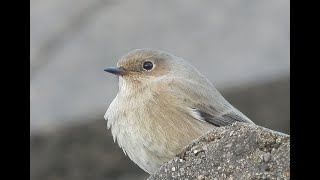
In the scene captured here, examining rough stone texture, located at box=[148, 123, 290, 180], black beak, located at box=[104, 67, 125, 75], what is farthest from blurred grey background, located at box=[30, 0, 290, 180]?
rough stone texture, located at box=[148, 123, 290, 180]

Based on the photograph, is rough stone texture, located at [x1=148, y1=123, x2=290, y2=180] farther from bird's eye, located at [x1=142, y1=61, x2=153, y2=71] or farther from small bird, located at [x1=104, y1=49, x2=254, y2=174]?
bird's eye, located at [x1=142, y1=61, x2=153, y2=71]

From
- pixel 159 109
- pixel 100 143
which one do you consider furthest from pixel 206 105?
pixel 100 143

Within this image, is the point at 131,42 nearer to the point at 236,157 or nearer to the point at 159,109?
the point at 159,109

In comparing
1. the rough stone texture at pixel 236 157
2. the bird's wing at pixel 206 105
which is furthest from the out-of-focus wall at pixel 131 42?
the rough stone texture at pixel 236 157

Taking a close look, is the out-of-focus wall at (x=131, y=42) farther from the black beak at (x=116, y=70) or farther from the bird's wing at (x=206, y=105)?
the bird's wing at (x=206, y=105)
